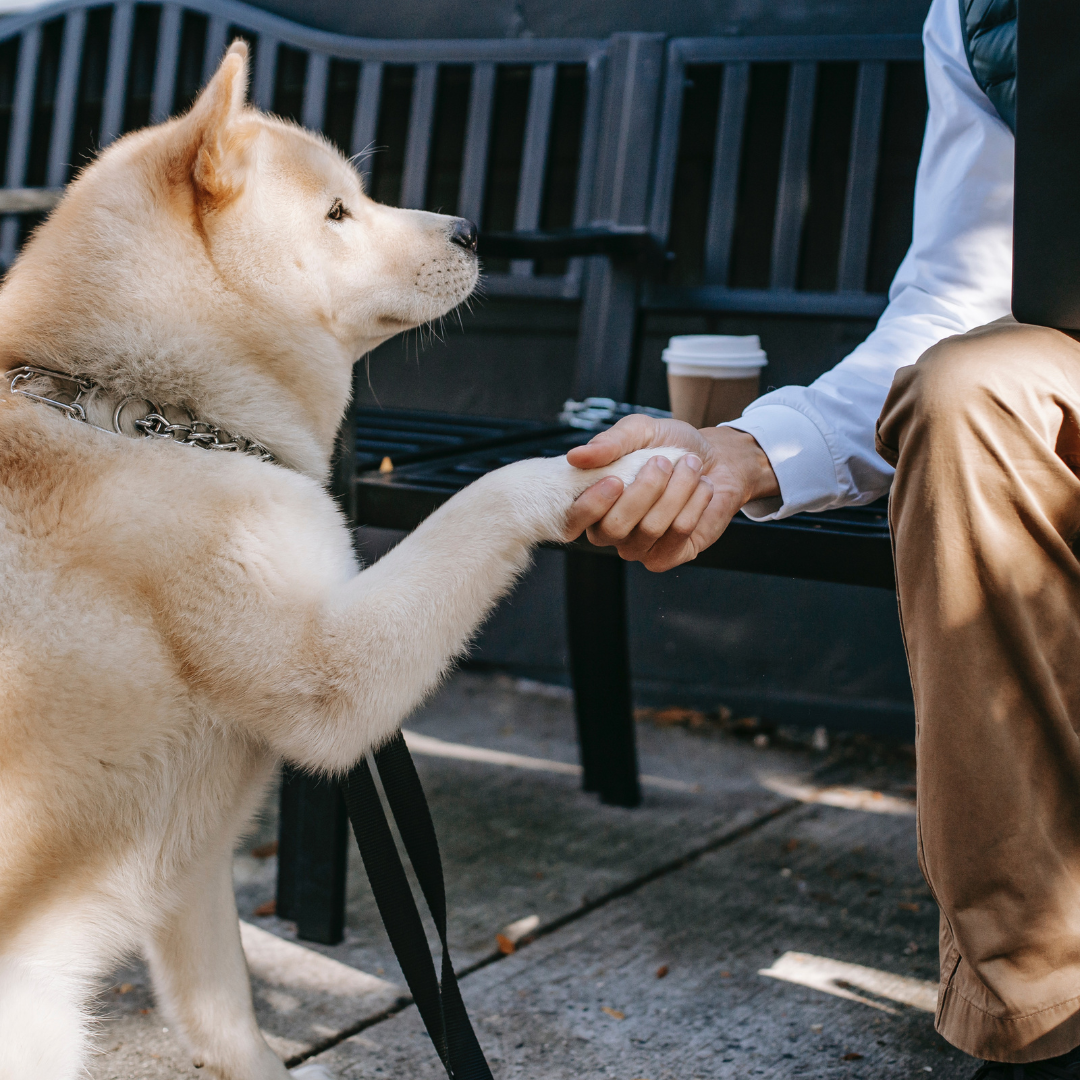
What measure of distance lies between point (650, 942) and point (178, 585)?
1.35 m

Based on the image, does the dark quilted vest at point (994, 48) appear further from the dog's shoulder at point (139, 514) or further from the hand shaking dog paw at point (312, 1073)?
the hand shaking dog paw at point (312, 1073)

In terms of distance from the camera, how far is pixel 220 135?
157cm

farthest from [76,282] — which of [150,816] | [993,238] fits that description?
[993,238]

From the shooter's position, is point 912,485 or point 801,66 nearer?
point 912,485

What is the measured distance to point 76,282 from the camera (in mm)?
1581

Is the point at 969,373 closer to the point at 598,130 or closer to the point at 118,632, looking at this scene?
the point at 118,632

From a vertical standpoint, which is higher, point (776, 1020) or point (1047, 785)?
point (1047, 785)

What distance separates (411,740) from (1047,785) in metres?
2.33

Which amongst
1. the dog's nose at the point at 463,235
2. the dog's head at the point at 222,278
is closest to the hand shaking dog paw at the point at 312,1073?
the dog's head at the point at 222,278

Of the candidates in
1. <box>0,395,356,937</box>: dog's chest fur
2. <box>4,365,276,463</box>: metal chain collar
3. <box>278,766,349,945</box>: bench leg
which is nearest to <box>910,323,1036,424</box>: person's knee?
<box>0,395,356,937</box>: dog's chest fur

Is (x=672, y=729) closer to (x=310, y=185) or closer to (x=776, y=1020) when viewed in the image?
(x=776, y=1020)

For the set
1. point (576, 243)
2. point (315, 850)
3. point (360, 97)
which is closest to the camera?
point (315, 850)

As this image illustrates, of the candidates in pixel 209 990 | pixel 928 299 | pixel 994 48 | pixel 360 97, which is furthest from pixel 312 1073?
pixel 360 97

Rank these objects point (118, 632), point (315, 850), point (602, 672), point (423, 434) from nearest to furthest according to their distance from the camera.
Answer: point (118, 632) < point (315, 850) < point (423, 434) < point (602, 672)
